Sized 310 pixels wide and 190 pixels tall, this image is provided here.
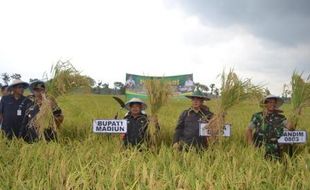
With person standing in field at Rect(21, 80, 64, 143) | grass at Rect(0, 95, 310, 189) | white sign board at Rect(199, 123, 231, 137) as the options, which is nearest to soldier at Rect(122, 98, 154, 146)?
grass at Rect(0, 95, 310, 189)

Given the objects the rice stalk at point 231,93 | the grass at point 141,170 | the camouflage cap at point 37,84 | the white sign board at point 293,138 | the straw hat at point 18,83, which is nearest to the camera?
the grass at point 141,170

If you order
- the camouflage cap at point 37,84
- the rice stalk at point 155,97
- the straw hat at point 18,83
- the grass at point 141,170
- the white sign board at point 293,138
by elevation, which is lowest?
the grass at point 141,170

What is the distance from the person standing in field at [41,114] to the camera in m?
5.48

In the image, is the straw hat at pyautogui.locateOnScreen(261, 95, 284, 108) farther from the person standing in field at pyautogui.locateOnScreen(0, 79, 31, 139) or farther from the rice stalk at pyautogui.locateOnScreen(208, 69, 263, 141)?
the person standing in field at pyautogui.locateOnScreen(0, 79, 31, 139)

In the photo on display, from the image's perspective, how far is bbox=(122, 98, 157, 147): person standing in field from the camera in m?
5.80

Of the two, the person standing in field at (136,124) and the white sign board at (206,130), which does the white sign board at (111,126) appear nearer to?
the person standing in field at (136,124)

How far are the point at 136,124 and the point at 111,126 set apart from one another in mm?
327

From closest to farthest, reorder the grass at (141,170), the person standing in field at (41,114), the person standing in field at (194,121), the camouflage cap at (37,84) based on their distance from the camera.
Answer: the grass at (141,170) < the person standing in field at (41,114) < the person standing in field at (194,121) < the camouflage cap at (37,84)

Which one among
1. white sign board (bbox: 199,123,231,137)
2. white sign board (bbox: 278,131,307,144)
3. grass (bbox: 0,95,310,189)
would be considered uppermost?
white sign board (bbox: 199,123,231,137)

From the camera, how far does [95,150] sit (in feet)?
16.8

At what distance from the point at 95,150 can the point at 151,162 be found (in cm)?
104

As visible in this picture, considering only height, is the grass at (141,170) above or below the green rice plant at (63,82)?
below

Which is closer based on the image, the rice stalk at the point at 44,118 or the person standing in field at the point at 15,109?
the rice stalk at the point at 44,118

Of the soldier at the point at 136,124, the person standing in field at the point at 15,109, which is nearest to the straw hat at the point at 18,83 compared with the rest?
the person standing in field at the point at 15,109
